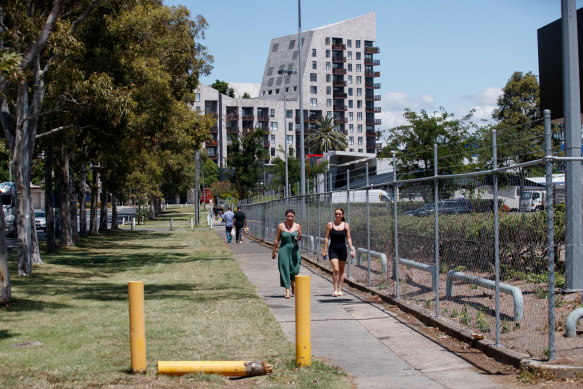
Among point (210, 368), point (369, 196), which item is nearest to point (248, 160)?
point (369, 196)

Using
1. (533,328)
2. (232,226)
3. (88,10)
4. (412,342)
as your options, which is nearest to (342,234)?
(412,342)

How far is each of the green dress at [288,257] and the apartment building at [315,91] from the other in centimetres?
8677

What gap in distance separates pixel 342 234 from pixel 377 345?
475cm

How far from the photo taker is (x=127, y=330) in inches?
375

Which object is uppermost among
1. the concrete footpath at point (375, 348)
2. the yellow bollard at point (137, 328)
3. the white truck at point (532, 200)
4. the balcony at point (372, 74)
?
the balcony at point (372, 74)

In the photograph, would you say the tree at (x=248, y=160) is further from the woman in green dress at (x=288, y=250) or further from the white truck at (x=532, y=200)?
the white truck at (x=532, y=200)

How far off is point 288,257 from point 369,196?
2.53 meters

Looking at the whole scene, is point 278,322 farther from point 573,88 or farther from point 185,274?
point 185,274

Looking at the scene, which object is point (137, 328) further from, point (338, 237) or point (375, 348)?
point (338, 237)

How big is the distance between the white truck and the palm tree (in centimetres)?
9276

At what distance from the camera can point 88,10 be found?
16.6 metres

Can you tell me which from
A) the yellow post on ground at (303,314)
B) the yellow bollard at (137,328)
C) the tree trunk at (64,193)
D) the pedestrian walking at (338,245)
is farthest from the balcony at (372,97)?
the yellow bollard at (137,328)

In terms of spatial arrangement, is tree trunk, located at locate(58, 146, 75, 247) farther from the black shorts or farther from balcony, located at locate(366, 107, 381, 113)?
balcony, located at locate(366, 107, 381, 113)

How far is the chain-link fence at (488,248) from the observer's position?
24.3 ft
